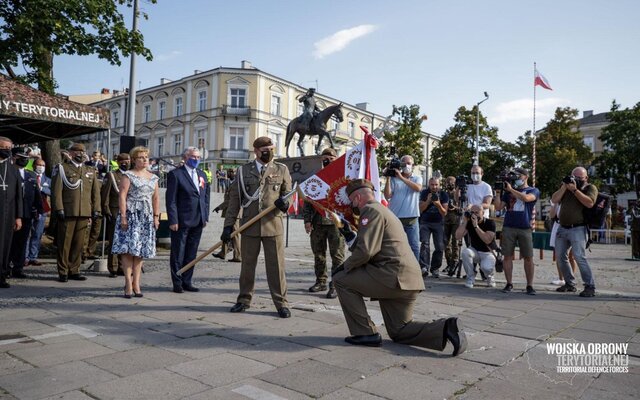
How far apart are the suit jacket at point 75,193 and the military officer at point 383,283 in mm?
5146

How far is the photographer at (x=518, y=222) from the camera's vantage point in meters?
7.41

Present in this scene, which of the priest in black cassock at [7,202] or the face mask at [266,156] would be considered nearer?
the face mask at [266,156]

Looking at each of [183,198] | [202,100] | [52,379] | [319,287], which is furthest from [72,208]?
[202,100]

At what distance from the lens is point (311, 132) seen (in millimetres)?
19125

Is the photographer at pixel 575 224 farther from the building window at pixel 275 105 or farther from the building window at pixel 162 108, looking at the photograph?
the building window at pixel 162 108

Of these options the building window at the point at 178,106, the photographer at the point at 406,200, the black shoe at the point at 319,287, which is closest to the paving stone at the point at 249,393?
the black shoe at the point at 319,287

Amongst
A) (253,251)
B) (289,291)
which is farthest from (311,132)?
(253,251)

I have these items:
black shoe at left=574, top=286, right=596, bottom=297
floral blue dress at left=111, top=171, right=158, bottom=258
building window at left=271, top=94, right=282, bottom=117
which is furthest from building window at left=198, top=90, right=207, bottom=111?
black shoe at left=574, top=286, right=596, bottom=297

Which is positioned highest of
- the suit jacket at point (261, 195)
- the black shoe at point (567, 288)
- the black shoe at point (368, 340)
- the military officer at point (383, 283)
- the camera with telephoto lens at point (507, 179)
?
the camera with telephoto lens at point (507, 179)

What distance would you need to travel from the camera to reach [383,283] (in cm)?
411

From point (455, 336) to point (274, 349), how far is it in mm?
1540

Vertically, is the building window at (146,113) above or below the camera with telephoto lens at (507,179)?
above

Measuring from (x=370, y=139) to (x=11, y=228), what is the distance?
5.18 meters

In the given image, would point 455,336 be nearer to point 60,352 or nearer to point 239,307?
point 239,307
